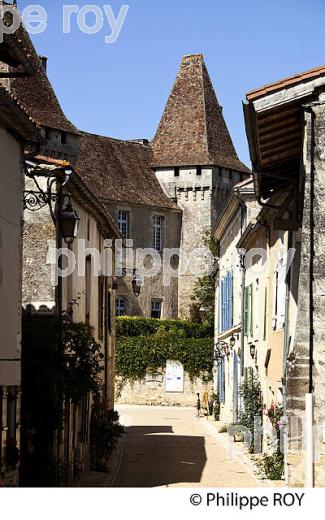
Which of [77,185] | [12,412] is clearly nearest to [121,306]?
[77,185]

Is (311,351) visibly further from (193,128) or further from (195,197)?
(193,128)

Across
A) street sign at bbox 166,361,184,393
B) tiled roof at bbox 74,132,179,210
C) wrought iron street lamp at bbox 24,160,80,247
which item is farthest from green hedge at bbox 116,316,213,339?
wrought iron street lamp at bbox 24,160,80,247

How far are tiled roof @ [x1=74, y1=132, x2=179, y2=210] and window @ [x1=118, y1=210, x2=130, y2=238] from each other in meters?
0.68

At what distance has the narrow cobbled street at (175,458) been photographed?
18.2 meters

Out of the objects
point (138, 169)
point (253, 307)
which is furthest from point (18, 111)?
point (138, 169)

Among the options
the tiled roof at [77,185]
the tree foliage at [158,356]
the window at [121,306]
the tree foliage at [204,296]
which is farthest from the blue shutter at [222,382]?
the window at [121,306]

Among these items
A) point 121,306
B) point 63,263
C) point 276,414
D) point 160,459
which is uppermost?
point 121,306

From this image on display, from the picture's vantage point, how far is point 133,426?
104 ft

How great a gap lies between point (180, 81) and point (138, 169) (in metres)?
6.60

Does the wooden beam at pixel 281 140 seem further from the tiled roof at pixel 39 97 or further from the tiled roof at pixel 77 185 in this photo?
the tiled roof at pixel 39 97

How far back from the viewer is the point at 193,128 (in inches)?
2312

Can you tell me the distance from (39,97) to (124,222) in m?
11.2

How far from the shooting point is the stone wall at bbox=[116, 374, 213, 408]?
42.7 m

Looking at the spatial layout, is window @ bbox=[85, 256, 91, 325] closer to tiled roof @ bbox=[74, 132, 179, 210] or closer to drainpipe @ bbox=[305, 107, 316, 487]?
drainpipe @ bbox=[305, 107, 316, 487]
